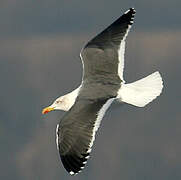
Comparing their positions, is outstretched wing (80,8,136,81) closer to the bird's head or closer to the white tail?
the white tail

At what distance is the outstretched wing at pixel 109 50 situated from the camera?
1507 centimetres

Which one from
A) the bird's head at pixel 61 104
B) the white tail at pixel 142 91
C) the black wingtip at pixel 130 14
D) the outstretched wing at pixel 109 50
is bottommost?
the bird's head at pixel 61 104

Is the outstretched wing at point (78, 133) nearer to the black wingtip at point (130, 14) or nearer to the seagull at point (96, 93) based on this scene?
the seagull at point (96, 93)

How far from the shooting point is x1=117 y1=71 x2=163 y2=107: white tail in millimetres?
14414

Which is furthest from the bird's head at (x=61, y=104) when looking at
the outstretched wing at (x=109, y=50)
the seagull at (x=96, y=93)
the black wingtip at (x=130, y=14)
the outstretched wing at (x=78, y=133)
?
the black wingtip at (x=130, y=14)

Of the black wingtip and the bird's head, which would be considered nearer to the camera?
the bird's head

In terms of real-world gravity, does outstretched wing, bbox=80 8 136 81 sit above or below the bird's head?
above

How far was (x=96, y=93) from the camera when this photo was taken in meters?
14.2

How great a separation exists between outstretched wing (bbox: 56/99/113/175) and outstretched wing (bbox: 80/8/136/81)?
142 cm

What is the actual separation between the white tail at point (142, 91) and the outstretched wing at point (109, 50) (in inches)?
13.7

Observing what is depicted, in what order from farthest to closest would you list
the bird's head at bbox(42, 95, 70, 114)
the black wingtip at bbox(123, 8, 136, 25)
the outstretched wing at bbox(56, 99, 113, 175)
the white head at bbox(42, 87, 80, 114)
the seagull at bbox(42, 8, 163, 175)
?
the black wingtip at bbox(123, 8, 136, 25) → the bird's head at bbox(42, 95, 70, 114) → the white head at bbox(42, 87, 80, 114) → the seagull at bbox(42, 8, 163, 175) → the outstretched wing at bbox(56, 99, 113, 175)

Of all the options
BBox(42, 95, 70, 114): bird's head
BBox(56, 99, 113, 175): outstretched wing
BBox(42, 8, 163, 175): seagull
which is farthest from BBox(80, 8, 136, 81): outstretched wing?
BBox(56, 99, 113, 175): outstretched wing

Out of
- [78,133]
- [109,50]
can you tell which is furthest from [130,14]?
[78,133]

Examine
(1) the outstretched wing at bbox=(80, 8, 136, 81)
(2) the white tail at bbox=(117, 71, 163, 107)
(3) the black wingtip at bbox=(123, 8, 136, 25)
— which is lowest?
(2) the white tail at bbox=(117, 71, 163, 107)
